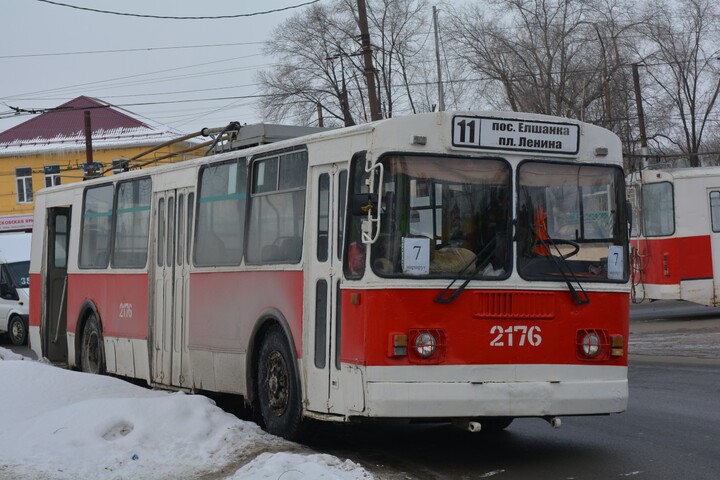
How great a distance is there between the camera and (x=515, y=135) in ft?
31.8

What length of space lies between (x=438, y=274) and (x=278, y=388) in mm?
2328

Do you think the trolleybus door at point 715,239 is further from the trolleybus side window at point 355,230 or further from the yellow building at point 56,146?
the yellow building at point 56,146

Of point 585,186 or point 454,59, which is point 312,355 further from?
point 454,59

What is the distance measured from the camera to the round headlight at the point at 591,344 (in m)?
9.70

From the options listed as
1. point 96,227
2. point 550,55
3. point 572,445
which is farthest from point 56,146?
point 572,445

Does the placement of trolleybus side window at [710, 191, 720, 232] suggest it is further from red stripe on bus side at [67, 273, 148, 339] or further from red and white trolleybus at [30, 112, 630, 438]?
red and white trolleybus at [30, 112, 630, 438]

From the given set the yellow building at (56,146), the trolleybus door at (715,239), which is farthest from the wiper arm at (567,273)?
the yellow building at (56,146)

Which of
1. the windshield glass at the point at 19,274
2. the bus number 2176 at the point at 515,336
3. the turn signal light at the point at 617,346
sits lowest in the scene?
the turn signal light at the point at 617,346

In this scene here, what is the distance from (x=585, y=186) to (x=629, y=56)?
38.5 meters

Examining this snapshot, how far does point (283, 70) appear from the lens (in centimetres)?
5403

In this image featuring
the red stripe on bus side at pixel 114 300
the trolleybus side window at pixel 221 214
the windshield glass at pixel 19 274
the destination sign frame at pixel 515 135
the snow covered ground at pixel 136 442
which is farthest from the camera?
the windshield glass at pixel 19 274

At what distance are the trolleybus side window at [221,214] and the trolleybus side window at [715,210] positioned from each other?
1587 centimetres

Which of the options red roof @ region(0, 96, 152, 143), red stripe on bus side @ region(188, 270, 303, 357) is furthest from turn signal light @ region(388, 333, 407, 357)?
red roof @ region(0, 96, 152, 143)

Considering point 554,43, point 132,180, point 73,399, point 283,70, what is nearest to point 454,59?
point 554,43
